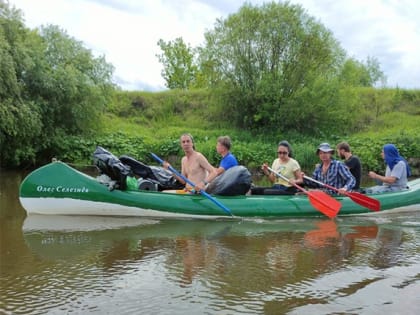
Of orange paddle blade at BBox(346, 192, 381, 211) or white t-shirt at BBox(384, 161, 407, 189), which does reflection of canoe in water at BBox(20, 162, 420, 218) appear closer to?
orange paddle blade at BBox(346, 192, 381, 211)

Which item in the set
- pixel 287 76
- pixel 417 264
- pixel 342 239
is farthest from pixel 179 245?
pixel 287 76

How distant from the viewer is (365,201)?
300 inches

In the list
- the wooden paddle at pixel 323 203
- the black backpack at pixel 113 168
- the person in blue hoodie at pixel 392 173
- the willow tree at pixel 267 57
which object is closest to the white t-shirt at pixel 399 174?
the person in blue hoodie at pixel 392 173

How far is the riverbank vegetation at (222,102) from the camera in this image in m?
15.2

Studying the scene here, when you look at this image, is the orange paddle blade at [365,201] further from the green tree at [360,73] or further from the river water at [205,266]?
the green tree at [360,73]

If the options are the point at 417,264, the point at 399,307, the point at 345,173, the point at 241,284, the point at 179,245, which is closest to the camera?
the point at 399,307

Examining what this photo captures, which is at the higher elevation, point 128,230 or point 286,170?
point 286,170

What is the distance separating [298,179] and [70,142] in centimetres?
1078

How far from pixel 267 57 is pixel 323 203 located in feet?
45.7

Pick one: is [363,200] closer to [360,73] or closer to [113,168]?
[113,168]

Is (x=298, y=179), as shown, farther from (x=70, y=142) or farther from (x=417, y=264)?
(x=70, y=142)

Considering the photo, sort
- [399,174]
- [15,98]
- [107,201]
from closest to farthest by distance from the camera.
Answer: [107,201]
[399,174]
[15,98]

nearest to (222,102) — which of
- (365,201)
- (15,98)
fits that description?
(15,98)

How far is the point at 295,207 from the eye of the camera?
735cm
